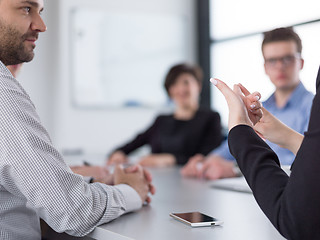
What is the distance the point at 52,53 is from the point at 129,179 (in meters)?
3.15

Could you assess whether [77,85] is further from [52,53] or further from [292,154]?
[292,154]

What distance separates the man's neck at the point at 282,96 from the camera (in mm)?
1389

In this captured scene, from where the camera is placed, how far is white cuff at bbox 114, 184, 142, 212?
1173mm

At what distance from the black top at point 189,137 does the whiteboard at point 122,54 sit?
1.31m

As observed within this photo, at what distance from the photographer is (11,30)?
1.15m

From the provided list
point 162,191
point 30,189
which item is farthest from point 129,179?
point 30,189

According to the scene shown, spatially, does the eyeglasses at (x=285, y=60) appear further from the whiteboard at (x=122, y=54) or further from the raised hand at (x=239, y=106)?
the whiteboard at (x=122, y=54)

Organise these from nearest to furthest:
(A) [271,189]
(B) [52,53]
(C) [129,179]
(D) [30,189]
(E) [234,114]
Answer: (A) [271,189] → (E) [234,114] → (D) [30,189] → (C) [129,179] → (B) [52,53]

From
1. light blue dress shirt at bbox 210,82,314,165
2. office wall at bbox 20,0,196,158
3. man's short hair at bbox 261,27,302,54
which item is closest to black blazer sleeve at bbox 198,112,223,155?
office wall at bbox 20,0,196,158

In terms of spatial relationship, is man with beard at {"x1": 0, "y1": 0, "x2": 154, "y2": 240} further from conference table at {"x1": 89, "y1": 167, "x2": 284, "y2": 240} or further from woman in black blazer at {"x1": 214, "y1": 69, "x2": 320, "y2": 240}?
woman in black blazer at {"x1": 214, "y1": 69, "x2": 320, "y2": 240}

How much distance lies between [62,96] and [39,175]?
3.32 metres

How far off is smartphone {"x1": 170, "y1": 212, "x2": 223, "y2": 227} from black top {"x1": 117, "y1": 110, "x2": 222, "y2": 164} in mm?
1936

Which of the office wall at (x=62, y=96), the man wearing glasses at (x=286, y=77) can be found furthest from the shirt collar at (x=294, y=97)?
the office wall at (x=62, y=96)

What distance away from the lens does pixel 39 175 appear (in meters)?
1.00
